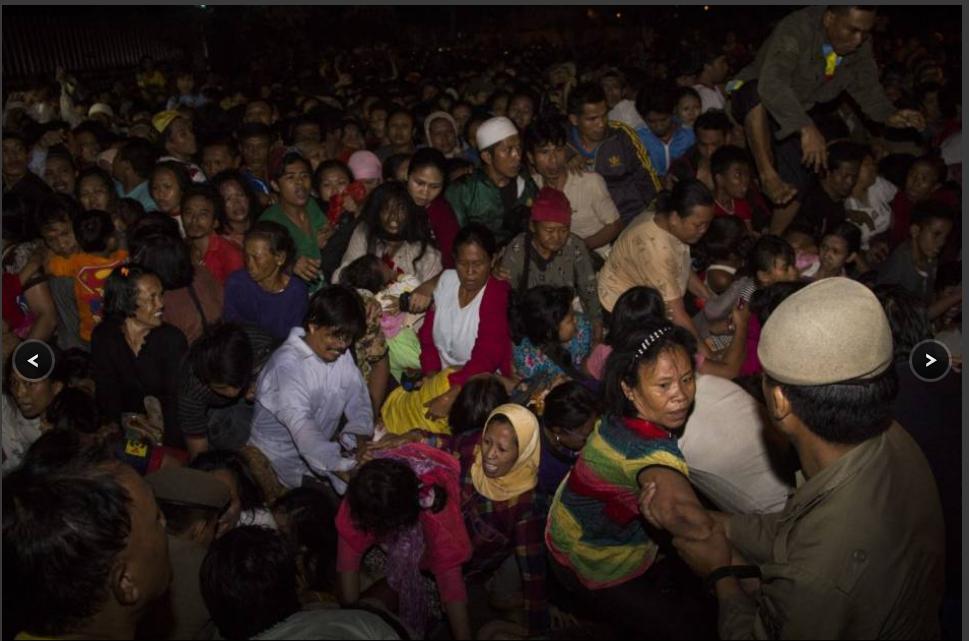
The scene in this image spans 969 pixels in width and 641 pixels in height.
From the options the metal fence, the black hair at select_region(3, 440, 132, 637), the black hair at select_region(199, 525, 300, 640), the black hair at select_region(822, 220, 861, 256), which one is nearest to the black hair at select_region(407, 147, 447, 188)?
the black hair at select_region(822, 220, 861, 256)

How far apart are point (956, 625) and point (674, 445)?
1339 mm

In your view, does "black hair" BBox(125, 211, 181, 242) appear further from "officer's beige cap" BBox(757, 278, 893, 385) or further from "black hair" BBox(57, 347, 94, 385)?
"officer's beige cap" BBox(757, 278, 893, 385)

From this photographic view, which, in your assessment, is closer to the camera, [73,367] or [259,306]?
[73,367]

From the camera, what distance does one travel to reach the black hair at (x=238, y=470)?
2.88m

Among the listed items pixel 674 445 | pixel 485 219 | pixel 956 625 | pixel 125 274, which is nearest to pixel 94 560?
pixel 674 445

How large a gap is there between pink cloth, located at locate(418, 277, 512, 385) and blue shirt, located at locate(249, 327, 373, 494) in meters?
0.57

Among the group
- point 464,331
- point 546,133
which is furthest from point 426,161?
point 464,331

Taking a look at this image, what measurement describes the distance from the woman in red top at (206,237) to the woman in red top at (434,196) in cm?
120

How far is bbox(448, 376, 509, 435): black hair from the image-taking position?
327 centimetres

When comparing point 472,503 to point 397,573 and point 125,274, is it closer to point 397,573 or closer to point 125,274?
point 397,573

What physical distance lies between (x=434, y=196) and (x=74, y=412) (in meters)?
2.39

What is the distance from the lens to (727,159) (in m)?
4.82

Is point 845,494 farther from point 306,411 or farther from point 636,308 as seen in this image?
point 306,411

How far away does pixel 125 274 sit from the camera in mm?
3357
